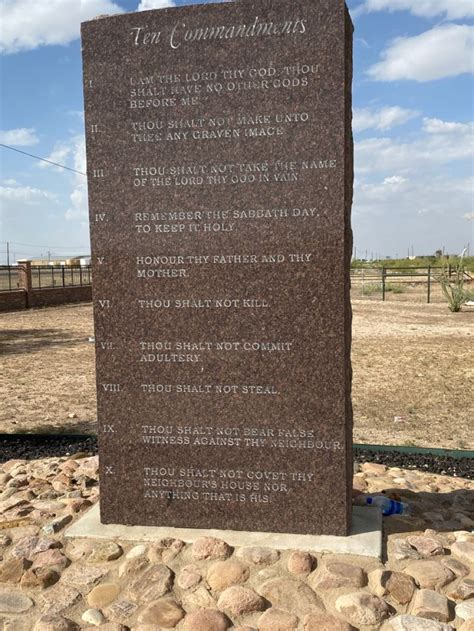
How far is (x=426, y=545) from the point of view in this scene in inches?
128

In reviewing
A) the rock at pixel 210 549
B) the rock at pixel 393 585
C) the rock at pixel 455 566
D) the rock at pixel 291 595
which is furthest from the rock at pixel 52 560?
the rock at pixel 455 566

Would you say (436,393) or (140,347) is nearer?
(140,347)

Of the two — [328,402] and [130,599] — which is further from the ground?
[328,402]

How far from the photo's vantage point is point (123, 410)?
11.4 ft

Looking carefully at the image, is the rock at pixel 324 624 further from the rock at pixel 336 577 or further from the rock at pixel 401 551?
the rock at pixel 401 551

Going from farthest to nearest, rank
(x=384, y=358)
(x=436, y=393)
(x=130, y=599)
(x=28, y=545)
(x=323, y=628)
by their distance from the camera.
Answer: (x=384, y=358), (x=436, y=393), (x=28, y=545), (x=130, y=599), (x=323, y=628)

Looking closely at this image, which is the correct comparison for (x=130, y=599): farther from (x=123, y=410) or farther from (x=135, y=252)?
(x=135, y=252)

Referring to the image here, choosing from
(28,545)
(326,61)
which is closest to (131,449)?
(28,545)

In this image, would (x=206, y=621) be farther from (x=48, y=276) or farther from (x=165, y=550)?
(x=48, y=276)

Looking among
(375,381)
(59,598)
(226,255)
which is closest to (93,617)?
(59,598)

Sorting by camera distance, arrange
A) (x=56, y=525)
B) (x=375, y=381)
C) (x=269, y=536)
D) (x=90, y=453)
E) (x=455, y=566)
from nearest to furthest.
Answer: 1. (x=455, y=566)
2. (x=269, y=536)
3. (x=56, y=525)
4. (x=90, y=453)
5. (x=375, y=381)

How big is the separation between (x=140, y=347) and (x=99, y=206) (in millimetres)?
784

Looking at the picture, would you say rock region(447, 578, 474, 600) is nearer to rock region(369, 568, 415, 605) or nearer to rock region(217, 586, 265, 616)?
rock region(369, 568, 415, 605)

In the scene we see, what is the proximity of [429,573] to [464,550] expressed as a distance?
1.11ft
